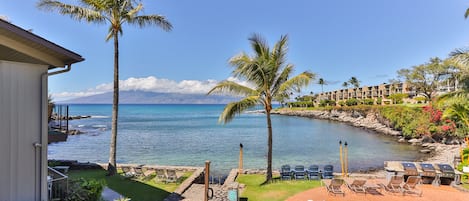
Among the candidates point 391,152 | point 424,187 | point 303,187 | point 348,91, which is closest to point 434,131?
point 391,152

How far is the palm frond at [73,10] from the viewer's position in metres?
11.3

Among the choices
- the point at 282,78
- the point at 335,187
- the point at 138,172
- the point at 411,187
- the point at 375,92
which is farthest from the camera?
the point at 375,92

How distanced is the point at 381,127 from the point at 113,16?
4802 centimetres

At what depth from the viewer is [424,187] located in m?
11.7

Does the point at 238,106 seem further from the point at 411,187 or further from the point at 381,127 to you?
the point at 381,127

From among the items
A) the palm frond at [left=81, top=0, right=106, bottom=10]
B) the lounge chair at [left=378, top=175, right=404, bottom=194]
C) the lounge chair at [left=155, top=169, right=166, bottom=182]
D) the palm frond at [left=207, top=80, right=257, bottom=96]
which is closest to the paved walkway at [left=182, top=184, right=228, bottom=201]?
the lounge chair at [left=155, top=169, right=166, bottom=182]

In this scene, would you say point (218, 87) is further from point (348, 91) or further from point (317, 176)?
point (348, 91)

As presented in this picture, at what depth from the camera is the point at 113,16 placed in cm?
1225

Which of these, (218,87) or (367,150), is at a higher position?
(218,87)

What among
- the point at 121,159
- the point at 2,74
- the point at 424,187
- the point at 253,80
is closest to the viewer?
the point at 2,74

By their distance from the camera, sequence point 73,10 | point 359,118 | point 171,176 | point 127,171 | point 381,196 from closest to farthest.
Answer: point 381,196 → point 73,10 → point 171,176 → point 127,171 → point 359,118

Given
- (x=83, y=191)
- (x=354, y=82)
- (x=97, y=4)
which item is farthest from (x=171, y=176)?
(x=354, y=82)

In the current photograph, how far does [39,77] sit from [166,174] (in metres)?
8.67

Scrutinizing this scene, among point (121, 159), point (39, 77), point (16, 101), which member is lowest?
point (121, 159)
